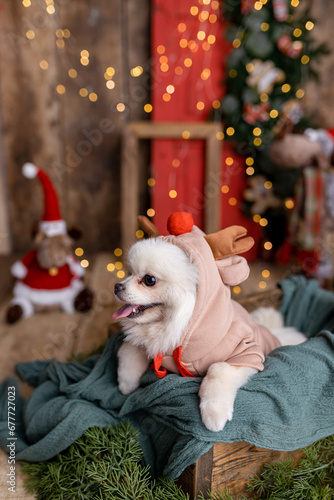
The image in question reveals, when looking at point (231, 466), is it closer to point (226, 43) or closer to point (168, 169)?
point (168, 169)

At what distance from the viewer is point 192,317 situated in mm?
935

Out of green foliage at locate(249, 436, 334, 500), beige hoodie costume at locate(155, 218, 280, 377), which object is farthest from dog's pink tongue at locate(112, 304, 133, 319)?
green foliage at locate(249, 436, 334, 500)

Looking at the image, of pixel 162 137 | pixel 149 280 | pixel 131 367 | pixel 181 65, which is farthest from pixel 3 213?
pixel 149 280

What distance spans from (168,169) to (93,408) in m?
1.65

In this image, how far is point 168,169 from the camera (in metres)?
2.49

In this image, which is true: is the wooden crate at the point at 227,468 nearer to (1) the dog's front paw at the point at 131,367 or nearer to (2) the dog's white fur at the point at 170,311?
(2) the dog's white fur at the point at 170,311

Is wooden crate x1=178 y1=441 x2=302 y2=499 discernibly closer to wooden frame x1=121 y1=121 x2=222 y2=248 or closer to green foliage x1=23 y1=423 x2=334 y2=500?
green foliage x1=23 y1=423 x2=334 y2=500

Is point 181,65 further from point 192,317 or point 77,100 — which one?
point 192,317

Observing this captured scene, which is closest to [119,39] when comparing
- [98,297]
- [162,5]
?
[162,5]

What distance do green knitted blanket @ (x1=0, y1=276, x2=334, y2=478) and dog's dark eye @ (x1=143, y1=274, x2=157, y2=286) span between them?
0.22 metres

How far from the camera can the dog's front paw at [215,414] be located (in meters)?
0.86

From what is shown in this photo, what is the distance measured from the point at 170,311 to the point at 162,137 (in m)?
1.67

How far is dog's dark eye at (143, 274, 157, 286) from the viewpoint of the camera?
0.92 metres

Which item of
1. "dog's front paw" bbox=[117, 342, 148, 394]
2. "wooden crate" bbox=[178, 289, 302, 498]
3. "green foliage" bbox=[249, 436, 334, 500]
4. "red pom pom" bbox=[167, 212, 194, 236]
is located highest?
"red pom pom" bbox=[167, 212, 194, 236]
